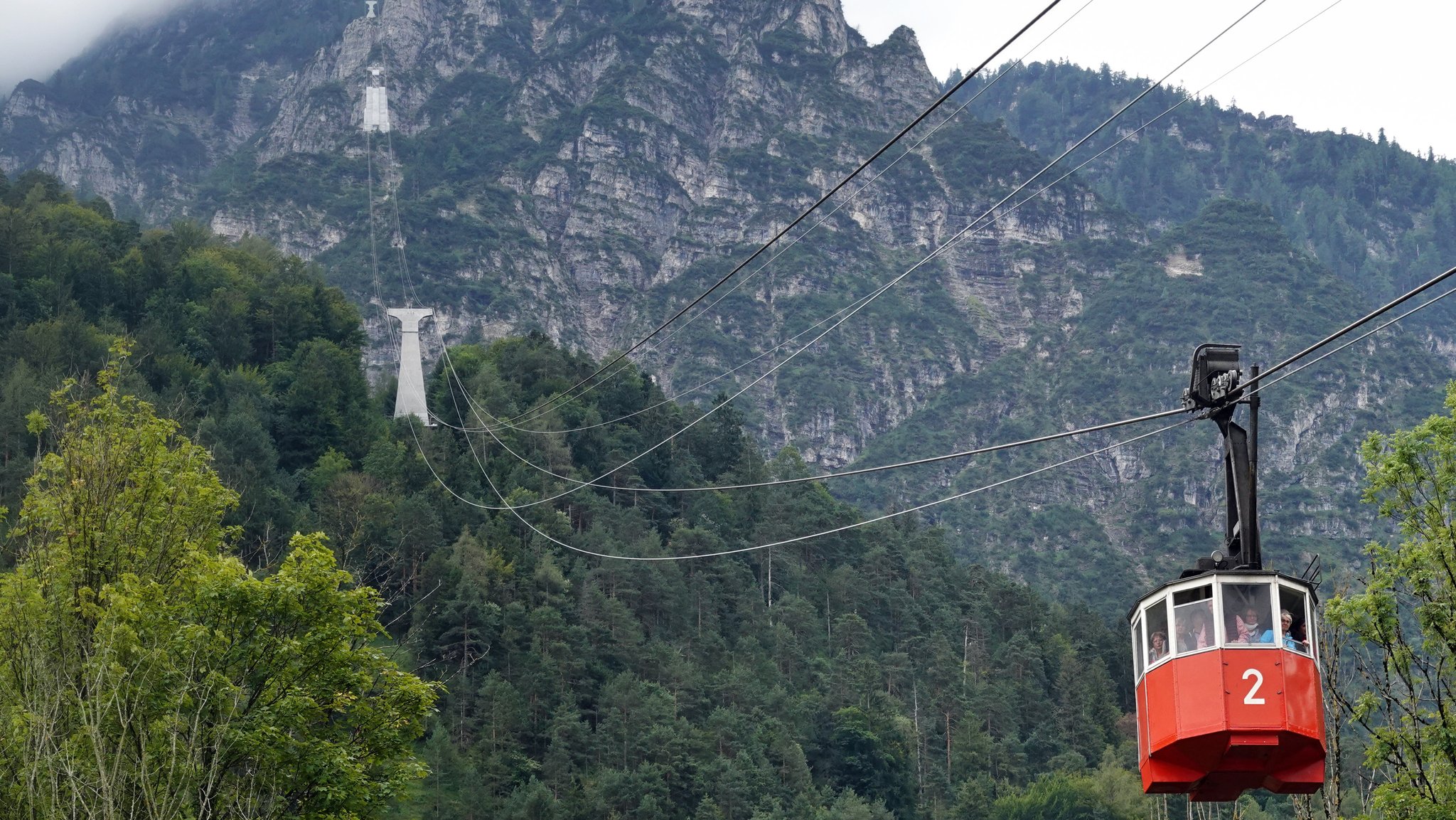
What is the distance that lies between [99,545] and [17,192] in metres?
105

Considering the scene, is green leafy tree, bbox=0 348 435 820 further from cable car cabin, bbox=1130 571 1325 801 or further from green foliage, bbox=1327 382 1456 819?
green foliage, bbox=1327 382 1456 819

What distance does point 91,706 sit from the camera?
27.5 metres

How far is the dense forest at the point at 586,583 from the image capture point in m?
89.8

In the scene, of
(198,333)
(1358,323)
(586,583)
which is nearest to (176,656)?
(1358,323)

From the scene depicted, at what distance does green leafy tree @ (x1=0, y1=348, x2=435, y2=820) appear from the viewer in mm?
28094

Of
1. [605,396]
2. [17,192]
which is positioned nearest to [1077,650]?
[605,396]

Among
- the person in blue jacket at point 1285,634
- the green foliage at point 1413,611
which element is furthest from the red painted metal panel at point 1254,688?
the green foliage at point 1413,611

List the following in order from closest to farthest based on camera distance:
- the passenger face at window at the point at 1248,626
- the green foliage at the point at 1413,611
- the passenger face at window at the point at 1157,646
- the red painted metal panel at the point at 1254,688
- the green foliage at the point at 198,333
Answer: the red painted metal panel at the point at 1254,688 → the passenger face at window at the point at 1248,626 → the passenger face at window at the point at 1157,646 → the green foliage at the point at 1413,611 → the green foliage at the point at 198,333

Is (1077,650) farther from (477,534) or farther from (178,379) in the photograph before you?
(178,379)

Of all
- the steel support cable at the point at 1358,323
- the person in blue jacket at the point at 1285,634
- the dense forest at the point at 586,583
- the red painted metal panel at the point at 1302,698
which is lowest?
the red painted metal panel at the point at 1302,698

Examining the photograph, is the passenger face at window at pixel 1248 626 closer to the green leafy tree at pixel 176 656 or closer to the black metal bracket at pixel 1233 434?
the black metal bracket at pixel 1233 434

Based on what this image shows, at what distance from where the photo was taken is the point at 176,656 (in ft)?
105

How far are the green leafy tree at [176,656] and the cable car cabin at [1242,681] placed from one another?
1249 cm

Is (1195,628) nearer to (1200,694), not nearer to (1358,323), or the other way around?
(1200,694)
